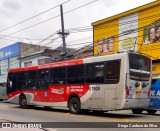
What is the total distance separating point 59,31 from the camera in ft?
103

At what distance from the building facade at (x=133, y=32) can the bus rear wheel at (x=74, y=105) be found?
32.1 ft

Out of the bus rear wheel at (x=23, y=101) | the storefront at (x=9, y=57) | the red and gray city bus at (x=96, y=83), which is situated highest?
the storefront at (x=9, y=57)

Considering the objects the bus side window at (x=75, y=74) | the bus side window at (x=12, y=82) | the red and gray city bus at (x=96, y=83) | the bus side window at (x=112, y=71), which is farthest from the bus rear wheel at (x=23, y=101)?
the bus side window at (x=112, y=71)

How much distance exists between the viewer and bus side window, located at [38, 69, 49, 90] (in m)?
21.1

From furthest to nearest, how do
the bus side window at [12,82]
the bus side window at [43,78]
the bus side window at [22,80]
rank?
the bus side window at [12,82], the bus side window at [22,80], the bus side window at [43,78]

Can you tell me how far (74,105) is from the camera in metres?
19.0

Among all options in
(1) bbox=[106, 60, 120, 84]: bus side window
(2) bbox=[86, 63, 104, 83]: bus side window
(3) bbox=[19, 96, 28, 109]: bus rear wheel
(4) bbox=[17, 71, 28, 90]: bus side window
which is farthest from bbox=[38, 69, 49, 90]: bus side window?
(1) bbox=[106, 60, 120, 84]: bus side window

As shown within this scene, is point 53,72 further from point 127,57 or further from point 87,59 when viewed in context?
point 127,57

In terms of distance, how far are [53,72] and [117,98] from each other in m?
5.43

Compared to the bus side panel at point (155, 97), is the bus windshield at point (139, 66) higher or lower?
higher

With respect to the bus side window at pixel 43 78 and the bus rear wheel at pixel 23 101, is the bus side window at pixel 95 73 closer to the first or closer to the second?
the bus side window at pixel 43 78

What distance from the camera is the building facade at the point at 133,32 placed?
27.6m

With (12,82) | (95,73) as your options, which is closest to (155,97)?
(95,73)

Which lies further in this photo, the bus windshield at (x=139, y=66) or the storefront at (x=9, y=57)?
the storefront at (x=9, y=57)
